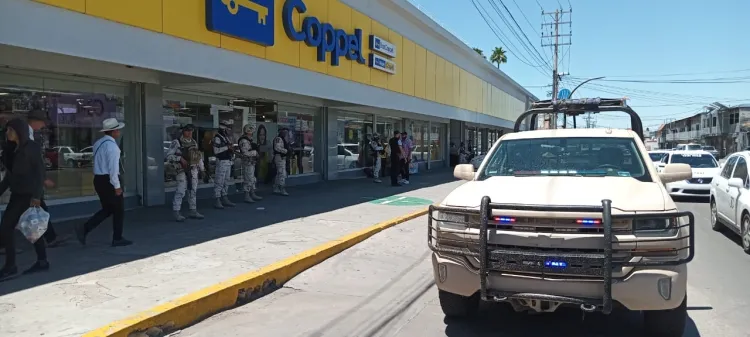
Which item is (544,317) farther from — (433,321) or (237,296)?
(237,296)

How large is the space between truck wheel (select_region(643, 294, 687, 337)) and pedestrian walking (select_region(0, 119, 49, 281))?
6059mm

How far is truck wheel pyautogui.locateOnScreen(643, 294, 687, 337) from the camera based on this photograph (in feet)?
14.0

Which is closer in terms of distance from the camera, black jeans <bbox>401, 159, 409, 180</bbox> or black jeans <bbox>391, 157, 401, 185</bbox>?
black jeans <bbox>391, 157, 401, 185</bbox>

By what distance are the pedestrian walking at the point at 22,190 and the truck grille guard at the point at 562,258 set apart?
182 inches

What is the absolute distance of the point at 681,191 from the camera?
1502cm

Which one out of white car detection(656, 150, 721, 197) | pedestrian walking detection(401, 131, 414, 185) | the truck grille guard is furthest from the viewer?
pedestrian walking detection(401, 131, 414, 185)

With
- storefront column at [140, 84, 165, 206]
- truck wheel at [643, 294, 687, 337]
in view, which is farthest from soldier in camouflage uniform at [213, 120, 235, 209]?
truck wheel at [643, 294, 687, 337]

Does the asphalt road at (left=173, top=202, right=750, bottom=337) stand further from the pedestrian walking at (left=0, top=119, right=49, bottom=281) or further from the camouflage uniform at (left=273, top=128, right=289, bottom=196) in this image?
the camouflage uniform at (left=273, top=128, right=289, bottom=196)

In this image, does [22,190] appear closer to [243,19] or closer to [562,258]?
[562,258]

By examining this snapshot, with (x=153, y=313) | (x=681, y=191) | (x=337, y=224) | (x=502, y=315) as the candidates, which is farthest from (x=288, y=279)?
(x=681, y=191)

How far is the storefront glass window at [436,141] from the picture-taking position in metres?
29.2

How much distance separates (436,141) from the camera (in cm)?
3003

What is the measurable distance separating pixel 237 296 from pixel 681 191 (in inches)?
537

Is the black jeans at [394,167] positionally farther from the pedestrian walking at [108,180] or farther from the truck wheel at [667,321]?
the truck wheel at [667,321]
